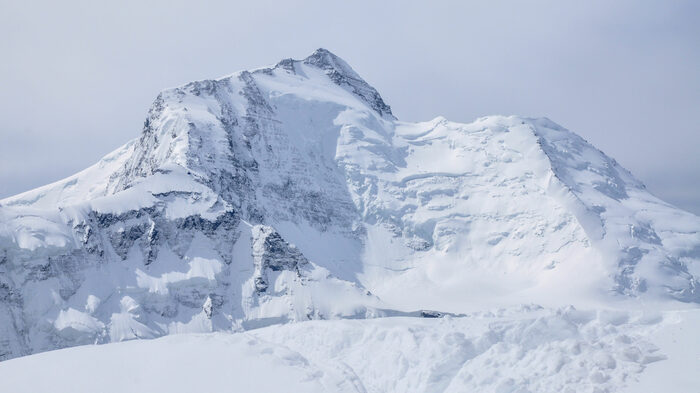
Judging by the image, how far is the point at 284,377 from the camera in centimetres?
6769

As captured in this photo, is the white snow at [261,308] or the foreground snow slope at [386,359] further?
the white snow at [261,308]

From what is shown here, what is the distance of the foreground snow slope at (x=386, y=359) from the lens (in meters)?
58.7

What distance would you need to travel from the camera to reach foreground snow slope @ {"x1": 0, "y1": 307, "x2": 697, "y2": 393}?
58719 mm

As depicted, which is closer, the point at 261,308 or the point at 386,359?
the point at 386,359

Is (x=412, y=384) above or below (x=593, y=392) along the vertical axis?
below

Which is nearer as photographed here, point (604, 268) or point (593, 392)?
point (593, 392)

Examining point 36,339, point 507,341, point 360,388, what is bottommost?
point 36,339

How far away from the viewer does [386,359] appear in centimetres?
7062

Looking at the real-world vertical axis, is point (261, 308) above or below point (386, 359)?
below

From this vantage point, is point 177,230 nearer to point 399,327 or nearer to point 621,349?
point 399,327

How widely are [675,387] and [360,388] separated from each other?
82.8 ft

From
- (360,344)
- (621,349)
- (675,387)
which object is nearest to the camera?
(675,387)

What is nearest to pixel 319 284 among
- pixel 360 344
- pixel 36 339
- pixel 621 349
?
pixel 36 339

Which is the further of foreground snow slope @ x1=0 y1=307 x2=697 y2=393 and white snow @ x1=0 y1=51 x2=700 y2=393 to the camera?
white snow @ x1=0 y1=51 x2=700 y2=393
